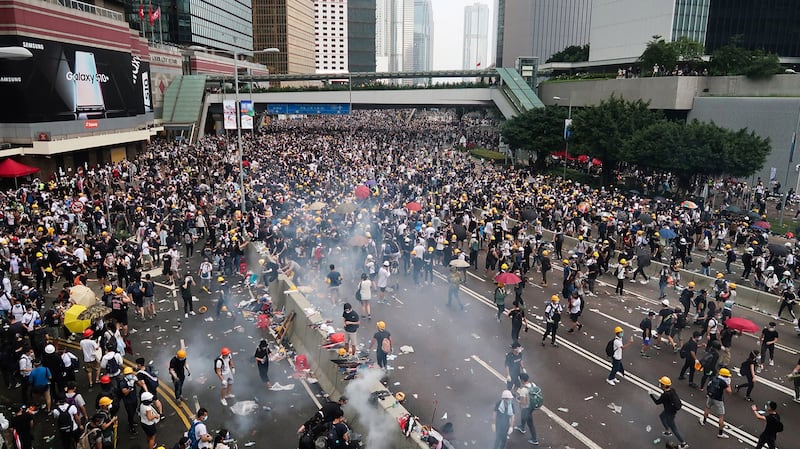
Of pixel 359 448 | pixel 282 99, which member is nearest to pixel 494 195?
pixel 359 448

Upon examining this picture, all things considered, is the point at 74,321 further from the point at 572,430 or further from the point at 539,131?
the point at 539,131

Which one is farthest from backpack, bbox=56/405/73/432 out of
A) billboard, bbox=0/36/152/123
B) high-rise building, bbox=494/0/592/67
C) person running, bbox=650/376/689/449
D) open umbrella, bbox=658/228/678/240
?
high-rise building, bbox=494/0/592/67

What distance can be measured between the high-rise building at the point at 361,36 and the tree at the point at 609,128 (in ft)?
477

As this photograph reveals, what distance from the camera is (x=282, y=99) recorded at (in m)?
69.7

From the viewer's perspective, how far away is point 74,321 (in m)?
12.6

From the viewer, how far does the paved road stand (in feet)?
36.1

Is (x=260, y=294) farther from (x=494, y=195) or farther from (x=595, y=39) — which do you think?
(x=595, y=39)

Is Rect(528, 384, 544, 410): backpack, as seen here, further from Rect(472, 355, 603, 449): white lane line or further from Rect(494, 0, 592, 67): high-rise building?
Rect(494, 0, 592, 67): high-rise building

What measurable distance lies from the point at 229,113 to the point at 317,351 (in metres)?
17.4

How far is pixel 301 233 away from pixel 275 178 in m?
14.9

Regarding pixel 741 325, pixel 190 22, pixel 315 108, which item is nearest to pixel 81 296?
pixel 741 325

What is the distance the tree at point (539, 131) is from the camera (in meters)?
46.6

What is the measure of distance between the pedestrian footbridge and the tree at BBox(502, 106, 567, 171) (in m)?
7.31

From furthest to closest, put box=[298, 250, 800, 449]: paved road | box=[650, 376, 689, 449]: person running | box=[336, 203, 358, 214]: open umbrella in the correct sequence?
box=[336, 203, 358, 214]: open umbrella → box=[298, 250, 800, 449]: paved road → box=[650, 376, 689, 449]: person running
